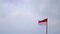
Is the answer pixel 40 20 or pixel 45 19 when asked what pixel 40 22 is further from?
pixel 45 19

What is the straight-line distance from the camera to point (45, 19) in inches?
305

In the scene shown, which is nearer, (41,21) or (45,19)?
(45,19)

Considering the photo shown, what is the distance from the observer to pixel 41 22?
8.34 meters

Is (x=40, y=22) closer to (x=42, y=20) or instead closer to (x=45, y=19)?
(x=42, y=20)

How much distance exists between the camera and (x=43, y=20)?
8180 millimetres

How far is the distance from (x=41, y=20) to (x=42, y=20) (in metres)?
0.14

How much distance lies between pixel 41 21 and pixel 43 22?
421 mm

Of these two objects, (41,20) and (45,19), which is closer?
(45,19)

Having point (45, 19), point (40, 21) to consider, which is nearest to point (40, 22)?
point (40, 21)

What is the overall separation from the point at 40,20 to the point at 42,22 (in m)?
0.37

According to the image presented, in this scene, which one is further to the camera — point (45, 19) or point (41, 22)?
point (41, 22)

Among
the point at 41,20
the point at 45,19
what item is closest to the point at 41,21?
the point at 41,20

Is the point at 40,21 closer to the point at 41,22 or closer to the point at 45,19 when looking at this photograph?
the point at 41,22

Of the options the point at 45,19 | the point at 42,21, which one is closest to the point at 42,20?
the point at 42,21
